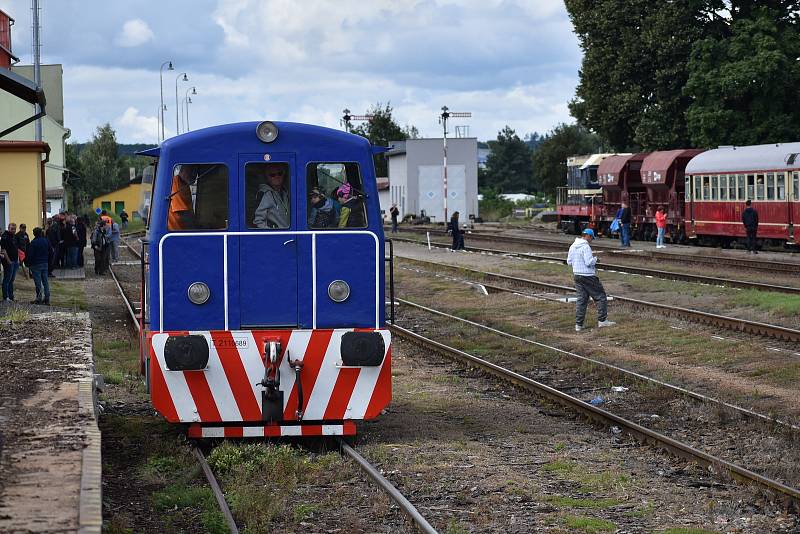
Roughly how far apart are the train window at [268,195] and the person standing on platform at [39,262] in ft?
46.3

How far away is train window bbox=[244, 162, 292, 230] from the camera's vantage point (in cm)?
1038

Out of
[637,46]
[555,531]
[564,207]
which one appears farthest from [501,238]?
[555,531]

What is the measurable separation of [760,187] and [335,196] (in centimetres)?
2760

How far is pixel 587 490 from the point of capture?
8828mm

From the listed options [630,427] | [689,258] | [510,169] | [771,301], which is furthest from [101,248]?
[510,169]

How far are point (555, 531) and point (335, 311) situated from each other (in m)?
3.39

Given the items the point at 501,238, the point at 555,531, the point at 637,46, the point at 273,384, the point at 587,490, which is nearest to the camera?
the point at 555,531

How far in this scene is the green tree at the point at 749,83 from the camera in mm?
47562

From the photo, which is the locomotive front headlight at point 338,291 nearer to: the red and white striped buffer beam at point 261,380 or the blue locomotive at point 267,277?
the blue locomotive at point 267,277

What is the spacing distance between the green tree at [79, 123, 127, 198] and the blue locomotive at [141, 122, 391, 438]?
97406 millimetres

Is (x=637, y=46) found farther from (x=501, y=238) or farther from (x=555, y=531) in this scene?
(x=555, y=531)

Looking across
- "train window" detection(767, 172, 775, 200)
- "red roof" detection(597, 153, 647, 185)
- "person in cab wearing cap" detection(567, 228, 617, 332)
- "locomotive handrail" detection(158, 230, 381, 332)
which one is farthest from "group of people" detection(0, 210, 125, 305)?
"red roof" detection(597, 153, 647, 185)

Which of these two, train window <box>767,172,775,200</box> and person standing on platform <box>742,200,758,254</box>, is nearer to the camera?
person standing on platform <box>742,200,758,254</box>

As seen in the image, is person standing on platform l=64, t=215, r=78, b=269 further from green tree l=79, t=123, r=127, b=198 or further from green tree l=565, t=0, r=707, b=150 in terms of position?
green tree l=79, t=123, r=127, b=198
